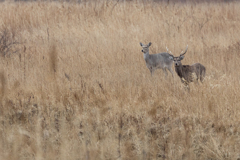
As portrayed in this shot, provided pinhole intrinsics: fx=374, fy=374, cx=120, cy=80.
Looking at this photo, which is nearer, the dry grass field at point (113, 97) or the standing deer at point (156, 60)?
the dry grass field at point (113, 97)

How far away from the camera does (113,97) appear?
5.62 meters

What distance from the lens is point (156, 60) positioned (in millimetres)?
8391

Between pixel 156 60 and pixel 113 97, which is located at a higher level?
pixel 156 60

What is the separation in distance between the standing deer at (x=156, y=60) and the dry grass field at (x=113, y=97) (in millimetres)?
187

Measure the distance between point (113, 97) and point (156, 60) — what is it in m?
3.00

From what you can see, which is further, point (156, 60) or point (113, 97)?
point (156, 60)

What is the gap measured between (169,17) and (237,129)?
7.40 metres

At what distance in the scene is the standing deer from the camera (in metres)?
8.11

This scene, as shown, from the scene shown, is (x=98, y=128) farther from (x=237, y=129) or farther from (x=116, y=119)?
(x=237, y=129)

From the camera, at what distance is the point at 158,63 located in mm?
8320

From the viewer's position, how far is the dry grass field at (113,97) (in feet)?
13.7

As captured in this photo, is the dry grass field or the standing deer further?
the standing deer

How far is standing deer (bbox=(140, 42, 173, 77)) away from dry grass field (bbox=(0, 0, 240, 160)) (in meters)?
0.19

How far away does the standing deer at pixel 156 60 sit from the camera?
811cm
